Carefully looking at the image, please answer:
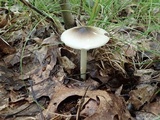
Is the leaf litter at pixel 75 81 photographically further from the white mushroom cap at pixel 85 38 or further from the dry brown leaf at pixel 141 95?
the white mushroom cap at pixel 85 38

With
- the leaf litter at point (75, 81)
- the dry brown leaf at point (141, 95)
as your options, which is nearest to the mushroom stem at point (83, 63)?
the leaf litter at point (75, 81)

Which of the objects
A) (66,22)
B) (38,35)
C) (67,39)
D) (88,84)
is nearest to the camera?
(67,39)

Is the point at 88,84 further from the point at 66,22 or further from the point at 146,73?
the point at 66,22

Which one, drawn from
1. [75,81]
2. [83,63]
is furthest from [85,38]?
[75,81]

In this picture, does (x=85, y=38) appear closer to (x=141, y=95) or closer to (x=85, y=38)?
(x=85, y=38)

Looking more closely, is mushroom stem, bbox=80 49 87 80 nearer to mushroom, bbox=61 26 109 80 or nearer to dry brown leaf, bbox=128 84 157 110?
mushroom, bbox=61 26 109 80

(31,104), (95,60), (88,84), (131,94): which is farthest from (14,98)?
(131,94)

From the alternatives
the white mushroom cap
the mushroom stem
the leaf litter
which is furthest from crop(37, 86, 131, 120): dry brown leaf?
the white mushroom cap
